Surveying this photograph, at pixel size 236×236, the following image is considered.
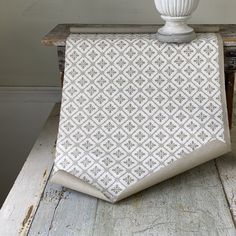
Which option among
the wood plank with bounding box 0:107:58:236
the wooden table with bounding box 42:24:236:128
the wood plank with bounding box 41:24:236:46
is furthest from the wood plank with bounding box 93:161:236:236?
the wood plank with bounding box 41:24:236:46

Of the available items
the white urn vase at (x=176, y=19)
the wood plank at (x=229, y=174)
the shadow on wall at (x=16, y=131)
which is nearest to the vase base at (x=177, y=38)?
the white urn vase at (x=176, y=19)

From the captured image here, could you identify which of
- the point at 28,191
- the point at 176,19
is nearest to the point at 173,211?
the point at 28,191

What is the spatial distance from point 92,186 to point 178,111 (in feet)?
0.77

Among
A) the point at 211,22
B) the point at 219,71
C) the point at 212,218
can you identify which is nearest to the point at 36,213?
the point at 212,218

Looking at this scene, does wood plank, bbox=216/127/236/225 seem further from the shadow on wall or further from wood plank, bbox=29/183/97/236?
the shadow on wall

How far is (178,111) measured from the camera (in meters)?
0.96

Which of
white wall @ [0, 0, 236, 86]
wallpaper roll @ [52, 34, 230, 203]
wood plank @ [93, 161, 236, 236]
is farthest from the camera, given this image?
white wall @ [0, 0, 236, 86]

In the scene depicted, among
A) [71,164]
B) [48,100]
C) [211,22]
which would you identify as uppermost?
[211,22]

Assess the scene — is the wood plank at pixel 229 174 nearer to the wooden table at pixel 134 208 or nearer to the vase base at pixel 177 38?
the wooden table at pixel 134 208

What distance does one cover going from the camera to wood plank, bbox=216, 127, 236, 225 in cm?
86

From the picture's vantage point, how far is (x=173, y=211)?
84 centimetres

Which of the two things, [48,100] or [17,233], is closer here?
[17,233]

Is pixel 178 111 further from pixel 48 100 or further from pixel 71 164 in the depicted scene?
pixel 48 100

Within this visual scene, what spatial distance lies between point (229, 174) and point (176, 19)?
34 cm
